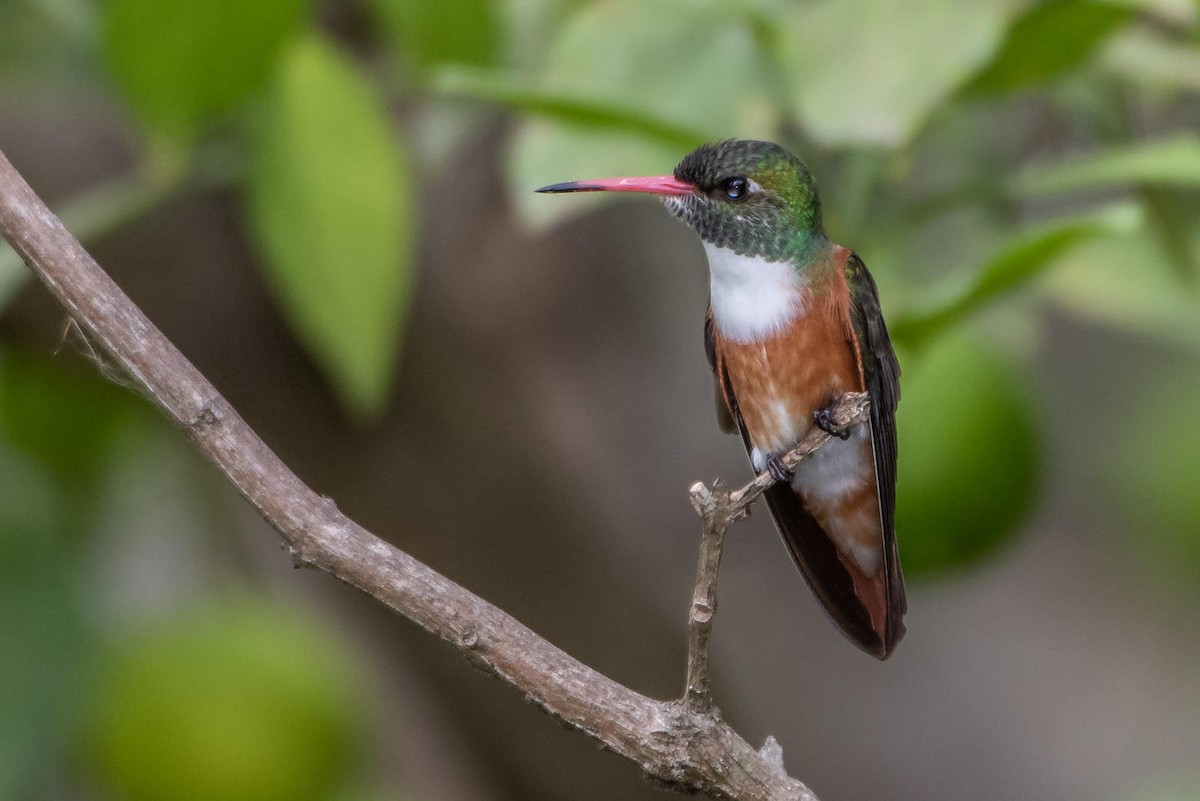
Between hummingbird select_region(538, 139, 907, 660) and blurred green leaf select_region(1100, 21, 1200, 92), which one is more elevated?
blurred green leaf select_region(1100, 21, 1200, 92)

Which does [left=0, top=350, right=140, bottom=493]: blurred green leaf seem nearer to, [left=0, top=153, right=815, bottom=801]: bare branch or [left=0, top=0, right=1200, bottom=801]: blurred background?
[left=0, top=0, right=1200, bottom=801]: blurred background

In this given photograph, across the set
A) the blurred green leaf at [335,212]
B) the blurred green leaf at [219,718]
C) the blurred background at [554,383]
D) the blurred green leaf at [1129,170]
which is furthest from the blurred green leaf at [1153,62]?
the blurred green leaf at [219,718]

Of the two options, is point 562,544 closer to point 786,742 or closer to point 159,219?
point 786,742

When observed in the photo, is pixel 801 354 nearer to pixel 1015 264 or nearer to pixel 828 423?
pixel 828 423

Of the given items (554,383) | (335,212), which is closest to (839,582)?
(335,212)

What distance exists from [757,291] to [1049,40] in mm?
383

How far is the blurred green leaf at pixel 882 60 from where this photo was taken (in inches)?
53.2

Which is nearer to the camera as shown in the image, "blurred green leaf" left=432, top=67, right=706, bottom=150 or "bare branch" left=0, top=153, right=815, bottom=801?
"bare branch" left=0, top=153, right=815, bottom=801

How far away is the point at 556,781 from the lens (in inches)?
90.7

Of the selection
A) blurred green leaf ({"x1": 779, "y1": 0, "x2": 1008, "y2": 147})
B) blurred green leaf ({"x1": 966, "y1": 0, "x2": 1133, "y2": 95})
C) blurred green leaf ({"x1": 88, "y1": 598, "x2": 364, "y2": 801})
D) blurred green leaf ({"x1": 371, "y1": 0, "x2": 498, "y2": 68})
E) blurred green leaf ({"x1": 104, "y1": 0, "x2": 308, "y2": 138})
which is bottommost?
blurred green leaf ({"x1": 88, "y1": 598, "x2": 364, "y2": 801})

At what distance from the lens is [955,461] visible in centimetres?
152

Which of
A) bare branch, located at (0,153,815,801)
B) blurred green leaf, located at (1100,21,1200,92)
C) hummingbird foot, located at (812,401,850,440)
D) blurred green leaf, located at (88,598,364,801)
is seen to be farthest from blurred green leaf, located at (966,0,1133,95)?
blurred green leaf, located at (88,598,364,801)

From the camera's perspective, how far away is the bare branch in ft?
2.99

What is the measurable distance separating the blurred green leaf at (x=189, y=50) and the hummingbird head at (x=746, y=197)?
0.41 m
